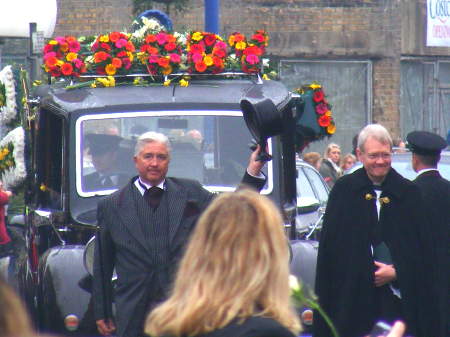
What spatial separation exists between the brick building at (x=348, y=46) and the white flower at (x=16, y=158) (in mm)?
14269

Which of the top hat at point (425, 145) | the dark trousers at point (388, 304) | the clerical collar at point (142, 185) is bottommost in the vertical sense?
the dark trousers at point (388, 304)

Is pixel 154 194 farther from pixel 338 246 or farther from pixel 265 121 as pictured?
pixel 338 246

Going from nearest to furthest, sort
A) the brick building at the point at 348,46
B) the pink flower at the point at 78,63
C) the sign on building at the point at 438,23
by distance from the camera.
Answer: the pink flower at the point at 78,63 → the brick building at the point at 348,46 → the sign on building at the point at 438,23

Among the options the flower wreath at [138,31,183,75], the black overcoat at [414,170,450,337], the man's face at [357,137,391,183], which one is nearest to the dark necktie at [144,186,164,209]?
the man's face at [357,137,391,183]

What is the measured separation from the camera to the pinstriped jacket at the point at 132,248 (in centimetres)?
668

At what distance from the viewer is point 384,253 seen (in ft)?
23.3

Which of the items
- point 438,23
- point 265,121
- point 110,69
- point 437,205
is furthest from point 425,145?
point 438,23

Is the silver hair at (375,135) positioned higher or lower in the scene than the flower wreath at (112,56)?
lower

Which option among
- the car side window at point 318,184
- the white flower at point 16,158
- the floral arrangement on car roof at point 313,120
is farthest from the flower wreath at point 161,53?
the car side window at point 318,184

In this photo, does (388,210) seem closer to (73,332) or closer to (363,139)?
(363,139)

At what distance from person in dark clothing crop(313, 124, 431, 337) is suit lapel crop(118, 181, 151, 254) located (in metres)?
1.07

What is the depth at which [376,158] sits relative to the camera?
7113mm

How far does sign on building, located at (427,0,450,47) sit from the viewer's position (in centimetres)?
2736

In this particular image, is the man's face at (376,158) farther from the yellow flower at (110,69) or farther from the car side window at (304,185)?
the car side window at (304,185)
